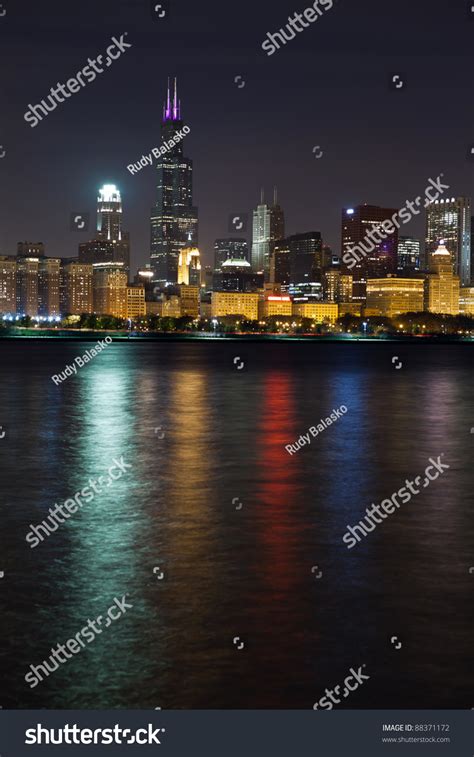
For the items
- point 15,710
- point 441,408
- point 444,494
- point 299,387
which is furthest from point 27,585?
point 299,387

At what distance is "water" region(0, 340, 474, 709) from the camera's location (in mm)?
9180

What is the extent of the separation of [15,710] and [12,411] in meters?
32.4

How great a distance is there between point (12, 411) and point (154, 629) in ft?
101

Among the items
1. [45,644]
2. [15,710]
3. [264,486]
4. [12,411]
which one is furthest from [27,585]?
[12,411]

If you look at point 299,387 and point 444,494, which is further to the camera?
point 299,387

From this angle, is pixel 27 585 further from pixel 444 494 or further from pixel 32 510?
pixel 444 494

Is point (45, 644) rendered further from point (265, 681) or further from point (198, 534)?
point (198, 534)

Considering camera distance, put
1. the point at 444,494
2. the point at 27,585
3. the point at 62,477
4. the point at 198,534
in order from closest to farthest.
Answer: the point at 27,585 → the point at 198,534 → the point at 444,494 → the point at 62,477

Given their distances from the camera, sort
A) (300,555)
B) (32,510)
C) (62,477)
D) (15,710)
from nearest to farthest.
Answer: (15,710)
(300,555)
(32,510)
(62,477)

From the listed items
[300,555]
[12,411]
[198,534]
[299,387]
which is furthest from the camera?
[299,387]

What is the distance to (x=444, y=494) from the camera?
65.4 ft

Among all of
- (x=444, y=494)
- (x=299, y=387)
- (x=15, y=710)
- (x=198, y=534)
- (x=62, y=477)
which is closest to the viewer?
(x=15, y=710)

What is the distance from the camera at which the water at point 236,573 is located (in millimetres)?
9180

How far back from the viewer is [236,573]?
12.9 m
